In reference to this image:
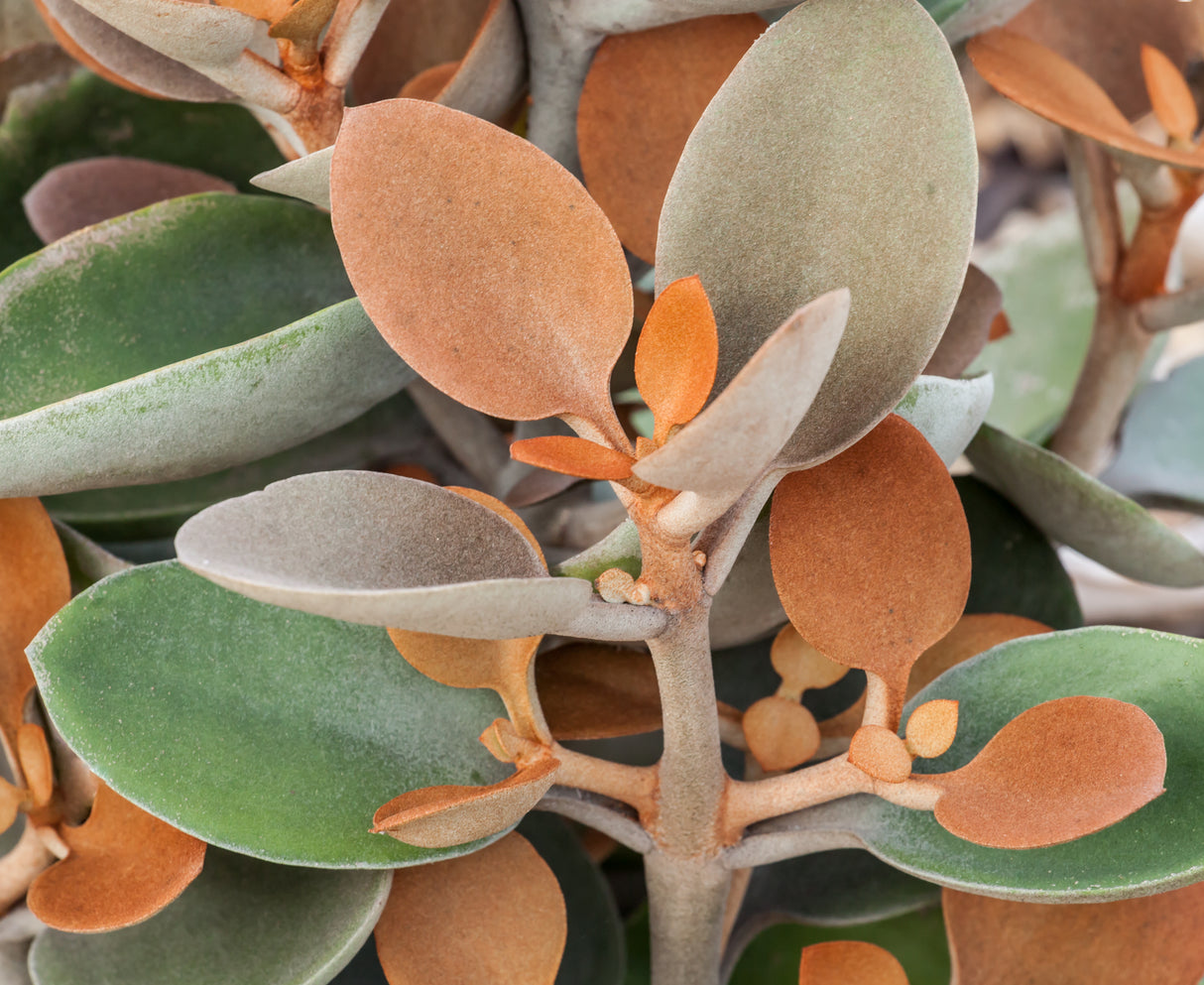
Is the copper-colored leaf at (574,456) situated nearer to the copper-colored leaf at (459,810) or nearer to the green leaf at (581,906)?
the copper-colored leaf at (459,810)

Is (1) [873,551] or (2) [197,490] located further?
(2) [197,490]

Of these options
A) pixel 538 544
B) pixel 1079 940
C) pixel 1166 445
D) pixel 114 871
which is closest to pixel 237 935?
pixel 114 871

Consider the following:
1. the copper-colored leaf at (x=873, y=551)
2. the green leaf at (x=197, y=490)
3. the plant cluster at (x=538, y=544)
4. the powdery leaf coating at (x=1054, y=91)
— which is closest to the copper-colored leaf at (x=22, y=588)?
the plant cluster at (x=538, y=544)

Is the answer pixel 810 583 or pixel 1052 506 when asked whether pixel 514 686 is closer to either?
pixel 810 583

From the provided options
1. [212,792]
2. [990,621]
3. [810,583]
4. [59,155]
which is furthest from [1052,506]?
[59,155]

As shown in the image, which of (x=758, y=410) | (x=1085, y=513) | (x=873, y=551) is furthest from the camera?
(x=1085, y=513)

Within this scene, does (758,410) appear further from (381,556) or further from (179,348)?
(179,348)
